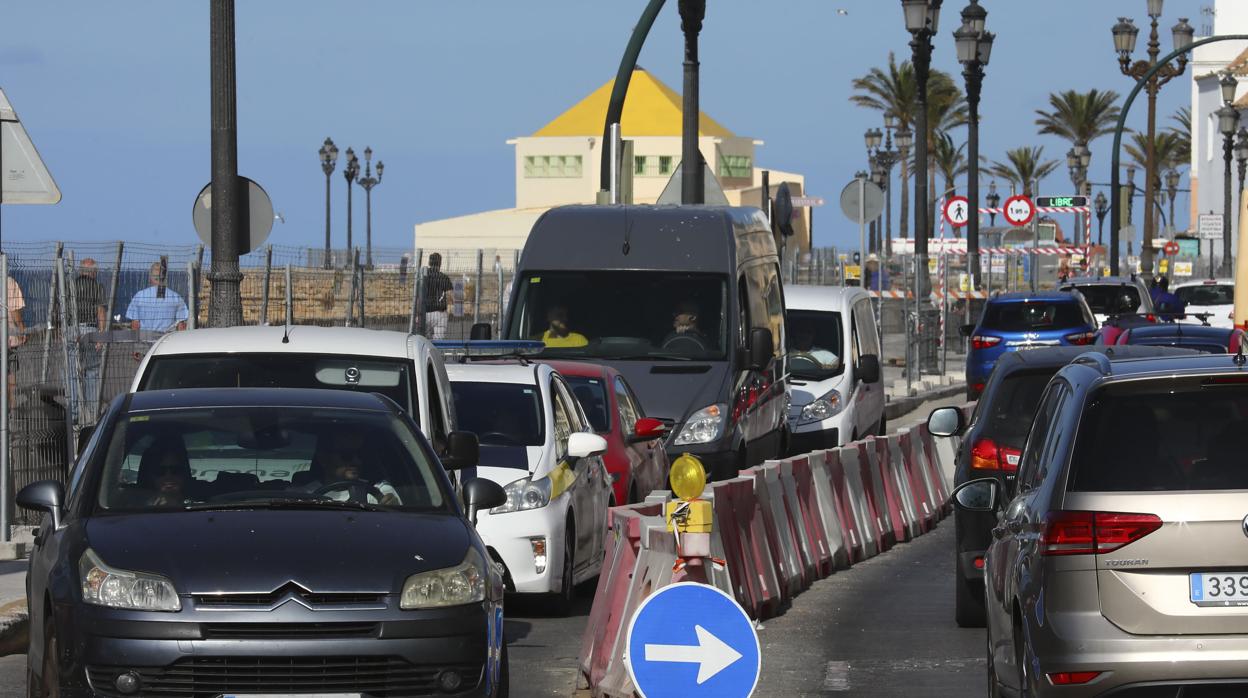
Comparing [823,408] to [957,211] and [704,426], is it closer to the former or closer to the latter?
[704,426]

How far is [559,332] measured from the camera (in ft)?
60.7

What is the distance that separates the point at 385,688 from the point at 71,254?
12.1 metres

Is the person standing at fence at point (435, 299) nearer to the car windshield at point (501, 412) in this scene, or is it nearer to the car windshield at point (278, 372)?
the car windshield at point (501, 412)

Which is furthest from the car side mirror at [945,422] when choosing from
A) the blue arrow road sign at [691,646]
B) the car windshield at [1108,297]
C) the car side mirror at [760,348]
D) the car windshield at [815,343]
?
the car windshield at [1108,297]

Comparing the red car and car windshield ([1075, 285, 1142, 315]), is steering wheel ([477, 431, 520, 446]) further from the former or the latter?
car windshield ([1075, 285, 1142, 315])

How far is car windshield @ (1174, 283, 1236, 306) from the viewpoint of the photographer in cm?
4641

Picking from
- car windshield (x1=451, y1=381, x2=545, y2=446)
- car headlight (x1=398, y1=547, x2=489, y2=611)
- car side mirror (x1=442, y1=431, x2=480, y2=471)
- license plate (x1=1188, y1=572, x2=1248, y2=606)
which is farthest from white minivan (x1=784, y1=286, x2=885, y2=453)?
license plate (x1=1188, y1=572, x2=1248, y2=606)

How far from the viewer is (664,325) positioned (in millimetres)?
18406

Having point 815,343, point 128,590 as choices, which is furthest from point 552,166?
point 128,590

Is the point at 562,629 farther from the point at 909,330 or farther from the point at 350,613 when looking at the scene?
the point at 909,330

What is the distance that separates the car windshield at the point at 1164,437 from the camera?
23.8ft

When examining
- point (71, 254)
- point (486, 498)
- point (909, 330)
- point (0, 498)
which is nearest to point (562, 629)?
point (486, 498)

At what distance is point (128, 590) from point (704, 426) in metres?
9.96

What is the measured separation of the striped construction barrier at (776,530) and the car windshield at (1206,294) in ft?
85.1
